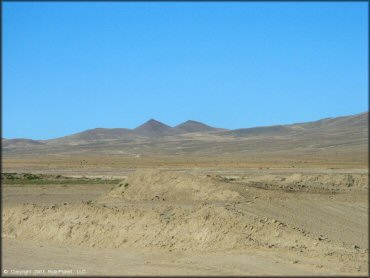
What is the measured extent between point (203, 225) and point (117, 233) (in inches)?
121

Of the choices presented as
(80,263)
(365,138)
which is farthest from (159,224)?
(365,138)

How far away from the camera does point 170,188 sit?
84.6 ft

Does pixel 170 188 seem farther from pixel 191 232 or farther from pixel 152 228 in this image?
pixel 191 232

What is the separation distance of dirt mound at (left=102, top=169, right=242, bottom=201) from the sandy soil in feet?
0.15

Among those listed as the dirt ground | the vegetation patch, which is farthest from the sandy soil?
the vegetation patch

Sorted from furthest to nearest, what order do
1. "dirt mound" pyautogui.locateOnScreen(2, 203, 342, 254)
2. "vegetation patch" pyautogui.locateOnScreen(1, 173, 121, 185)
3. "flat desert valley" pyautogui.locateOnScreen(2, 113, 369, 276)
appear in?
"vegetation patch" pyautogui.locateOnScreen(1, 173, 121, 185) < "dirt mound" pyautogui.locateOnScreen(2, 203, 342, 254) < "flat desert valley" pyautogui.locateOnScreen(2, 113, 369, 276)

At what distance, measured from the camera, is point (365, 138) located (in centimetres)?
14912

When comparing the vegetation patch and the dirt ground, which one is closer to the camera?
the dirt ground

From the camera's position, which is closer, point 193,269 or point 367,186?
point 193,269

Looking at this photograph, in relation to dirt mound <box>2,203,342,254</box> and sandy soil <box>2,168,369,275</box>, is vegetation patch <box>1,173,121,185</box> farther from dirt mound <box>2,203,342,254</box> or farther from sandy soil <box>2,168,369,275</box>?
dirt mound <box>2,203,342,254</box>

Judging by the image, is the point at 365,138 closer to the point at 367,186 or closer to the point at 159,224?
the point at 367,186

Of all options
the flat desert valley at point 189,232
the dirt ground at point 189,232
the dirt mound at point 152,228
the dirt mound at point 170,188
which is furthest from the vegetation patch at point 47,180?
the dirt mound at point 152,228

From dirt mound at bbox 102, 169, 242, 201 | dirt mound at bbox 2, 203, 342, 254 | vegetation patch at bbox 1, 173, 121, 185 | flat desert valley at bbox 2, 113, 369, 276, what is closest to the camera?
flat desert valley at bbox 2, 113, 369, 276

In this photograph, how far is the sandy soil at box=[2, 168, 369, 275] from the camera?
15.7 meters
